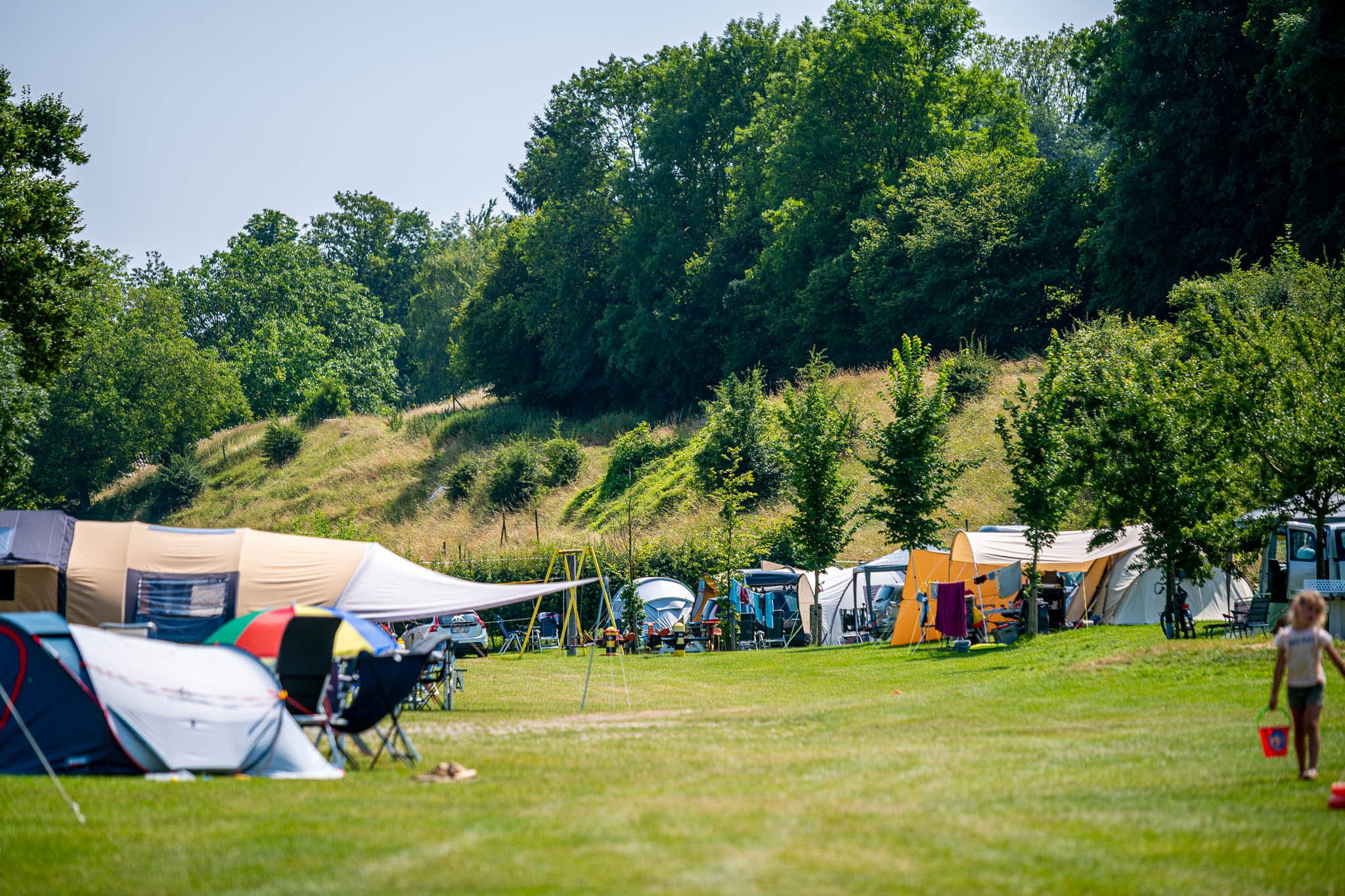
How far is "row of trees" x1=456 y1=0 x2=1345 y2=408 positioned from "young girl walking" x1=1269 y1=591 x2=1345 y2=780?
29655 millimetres

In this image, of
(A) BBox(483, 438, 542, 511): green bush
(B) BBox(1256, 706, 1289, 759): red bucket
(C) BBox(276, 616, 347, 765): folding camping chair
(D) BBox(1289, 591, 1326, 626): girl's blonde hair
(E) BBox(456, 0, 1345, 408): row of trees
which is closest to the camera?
(D) BBox(1289, 591, 1326, 626): girl's blonde hair

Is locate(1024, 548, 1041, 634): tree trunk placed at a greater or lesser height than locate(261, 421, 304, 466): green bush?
lesser

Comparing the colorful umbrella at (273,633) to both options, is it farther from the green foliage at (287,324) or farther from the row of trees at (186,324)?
the green foliage at (287,324)

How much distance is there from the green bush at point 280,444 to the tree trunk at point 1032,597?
47.8 meters

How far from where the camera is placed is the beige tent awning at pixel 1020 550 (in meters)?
24.9

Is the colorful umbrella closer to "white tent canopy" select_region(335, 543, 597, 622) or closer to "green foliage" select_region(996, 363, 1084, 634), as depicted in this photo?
"white tent canopy" select_region(335, 543, 597, 622)

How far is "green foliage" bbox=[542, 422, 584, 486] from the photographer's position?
51625 millimetres

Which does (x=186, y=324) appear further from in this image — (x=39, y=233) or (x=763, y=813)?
(x=763, y=813)

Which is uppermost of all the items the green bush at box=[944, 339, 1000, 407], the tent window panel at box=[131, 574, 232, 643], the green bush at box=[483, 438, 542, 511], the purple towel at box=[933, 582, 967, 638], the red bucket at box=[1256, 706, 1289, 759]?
the green bush at box=[944, 339, 1000, 407]

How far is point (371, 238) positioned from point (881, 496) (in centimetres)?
7820

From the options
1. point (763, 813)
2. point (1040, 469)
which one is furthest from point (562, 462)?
point (763, 813)

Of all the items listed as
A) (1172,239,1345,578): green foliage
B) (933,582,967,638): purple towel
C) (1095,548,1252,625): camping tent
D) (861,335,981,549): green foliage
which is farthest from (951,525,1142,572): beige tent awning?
(1172,239,1345,578): green foliage

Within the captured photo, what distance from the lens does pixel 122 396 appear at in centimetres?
6406

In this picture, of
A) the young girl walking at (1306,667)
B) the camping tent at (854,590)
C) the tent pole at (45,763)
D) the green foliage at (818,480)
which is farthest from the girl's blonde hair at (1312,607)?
the camping tent at (854,590)
